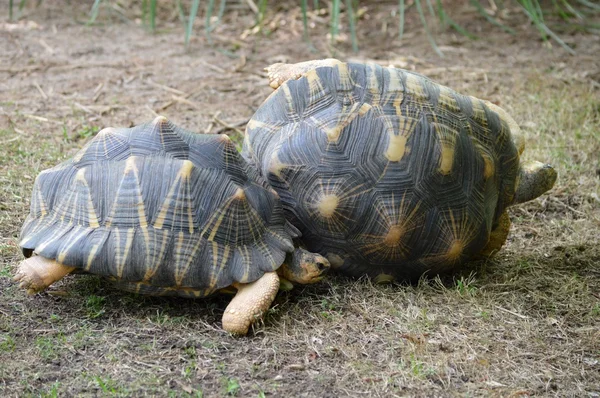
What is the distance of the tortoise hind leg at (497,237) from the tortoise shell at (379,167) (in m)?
0.26

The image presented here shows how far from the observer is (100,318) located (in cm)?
332

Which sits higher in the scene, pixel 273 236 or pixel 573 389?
pixel 273 236

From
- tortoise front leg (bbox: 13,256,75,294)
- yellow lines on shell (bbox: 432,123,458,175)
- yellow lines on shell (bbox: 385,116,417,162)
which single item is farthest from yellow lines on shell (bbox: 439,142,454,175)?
tortoise front leg (bbox: 13,256,75,294)

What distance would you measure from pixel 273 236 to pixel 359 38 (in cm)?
471

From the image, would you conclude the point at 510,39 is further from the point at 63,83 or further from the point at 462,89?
the point at 63,83

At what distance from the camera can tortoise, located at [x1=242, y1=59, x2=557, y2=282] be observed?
354cm

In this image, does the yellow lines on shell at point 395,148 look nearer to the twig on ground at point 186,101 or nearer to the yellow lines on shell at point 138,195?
the yellow lines on shell at point 138,195

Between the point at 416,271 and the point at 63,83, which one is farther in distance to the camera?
the point at 63,83

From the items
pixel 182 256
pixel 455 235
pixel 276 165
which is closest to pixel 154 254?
pixel 182 256

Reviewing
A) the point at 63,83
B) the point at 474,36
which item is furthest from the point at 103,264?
the point at 474,36

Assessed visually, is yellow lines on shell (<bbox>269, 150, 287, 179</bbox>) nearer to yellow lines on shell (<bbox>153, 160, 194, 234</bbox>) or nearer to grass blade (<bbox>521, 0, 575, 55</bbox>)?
yellow lines on shell (<bbox>153, 160, 194, 234</bbox>)

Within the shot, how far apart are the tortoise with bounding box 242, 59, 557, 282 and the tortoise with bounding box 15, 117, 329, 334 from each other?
8.0 inches

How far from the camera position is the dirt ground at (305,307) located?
9.70 ft

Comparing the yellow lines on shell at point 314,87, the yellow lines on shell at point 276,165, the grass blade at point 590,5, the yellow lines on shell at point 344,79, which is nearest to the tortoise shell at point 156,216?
the yellow lines on shell at point 276,165
